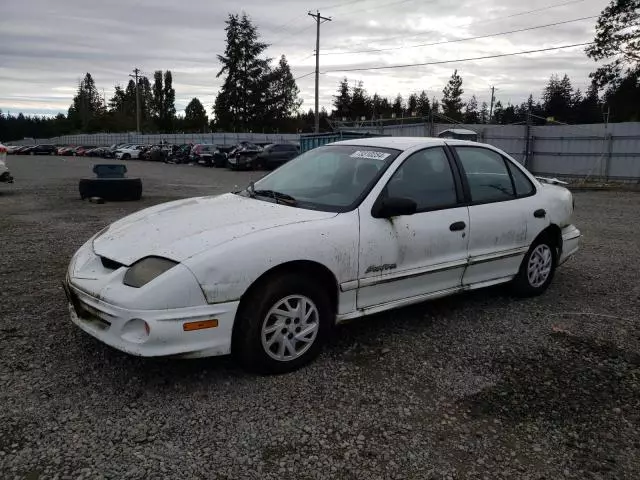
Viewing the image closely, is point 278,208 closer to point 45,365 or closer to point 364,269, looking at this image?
point 364,269

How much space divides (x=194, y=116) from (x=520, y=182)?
356 ft

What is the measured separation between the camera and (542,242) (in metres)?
5.12

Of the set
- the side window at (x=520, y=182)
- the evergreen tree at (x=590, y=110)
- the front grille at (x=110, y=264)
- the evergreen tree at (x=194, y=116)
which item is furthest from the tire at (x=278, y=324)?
the evergreen tree at (x=194, y=116)

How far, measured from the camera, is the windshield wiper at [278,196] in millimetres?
3930

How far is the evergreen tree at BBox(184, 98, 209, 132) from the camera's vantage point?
93412mm

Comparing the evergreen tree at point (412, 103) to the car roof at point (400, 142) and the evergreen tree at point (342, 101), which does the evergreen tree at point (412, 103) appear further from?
the car roof at point (400, 142)

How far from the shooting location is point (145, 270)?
10.2 feet

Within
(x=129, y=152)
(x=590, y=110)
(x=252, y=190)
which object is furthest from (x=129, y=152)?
(x=590, y=110)

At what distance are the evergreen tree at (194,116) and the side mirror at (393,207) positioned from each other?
297 feet

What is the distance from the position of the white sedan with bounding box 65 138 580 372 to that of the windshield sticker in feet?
0.05

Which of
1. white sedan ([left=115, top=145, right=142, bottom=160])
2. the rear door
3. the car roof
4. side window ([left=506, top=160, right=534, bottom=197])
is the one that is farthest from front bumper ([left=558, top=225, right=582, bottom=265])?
white sedan ([left=115, top=145, right=142, bottom=160])

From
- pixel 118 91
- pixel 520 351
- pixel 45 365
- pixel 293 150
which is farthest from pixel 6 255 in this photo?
pixel 118 91

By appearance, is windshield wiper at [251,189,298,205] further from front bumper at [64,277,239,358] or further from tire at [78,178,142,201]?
tire at [78,178,142,201]

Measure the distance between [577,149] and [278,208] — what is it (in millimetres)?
19184
